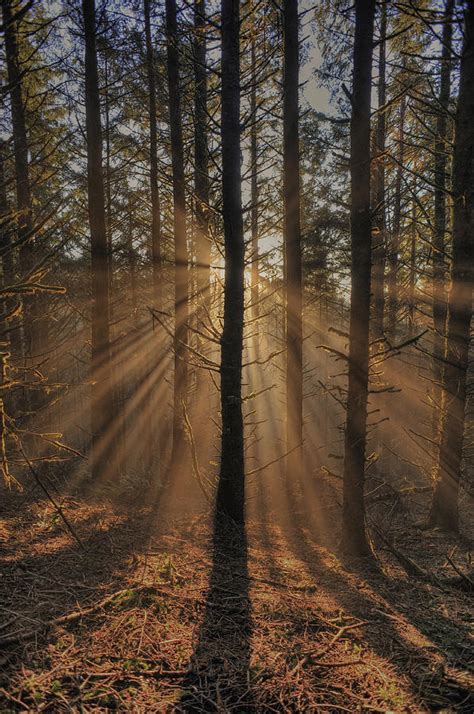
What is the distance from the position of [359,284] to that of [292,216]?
422 cm

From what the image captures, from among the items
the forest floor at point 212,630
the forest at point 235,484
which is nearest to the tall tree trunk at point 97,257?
the forest at point 235,484

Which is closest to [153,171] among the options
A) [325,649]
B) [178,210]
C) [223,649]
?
[178,210]

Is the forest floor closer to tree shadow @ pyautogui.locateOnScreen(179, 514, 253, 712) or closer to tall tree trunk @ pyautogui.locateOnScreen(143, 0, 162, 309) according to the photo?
tree shadow @ pyautogui.locateOnScreen(179, 514, 253, 712)

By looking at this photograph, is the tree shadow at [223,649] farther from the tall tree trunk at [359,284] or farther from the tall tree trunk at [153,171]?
the tall tree trunk at [153,171]

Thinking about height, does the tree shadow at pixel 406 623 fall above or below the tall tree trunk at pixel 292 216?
below

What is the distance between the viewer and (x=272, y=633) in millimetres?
3066

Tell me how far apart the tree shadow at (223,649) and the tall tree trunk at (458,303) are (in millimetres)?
4908

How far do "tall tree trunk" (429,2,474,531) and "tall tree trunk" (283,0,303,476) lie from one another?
10.4 ft

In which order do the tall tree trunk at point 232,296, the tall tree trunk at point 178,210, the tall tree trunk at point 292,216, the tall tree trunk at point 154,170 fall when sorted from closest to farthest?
the tall tree trunk at point 232,296
the tall tree trunk at point 292,216
the tall tree trunk at point 178,210
the tall tree trunk at point 154,170

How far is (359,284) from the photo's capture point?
18.2 feet

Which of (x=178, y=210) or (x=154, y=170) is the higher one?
(x=154, y=170)

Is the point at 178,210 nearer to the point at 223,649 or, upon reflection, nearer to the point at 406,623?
the point at 223,649

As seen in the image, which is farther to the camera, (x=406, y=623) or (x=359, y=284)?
(x=359, y=284)

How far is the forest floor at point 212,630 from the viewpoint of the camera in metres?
2.27
